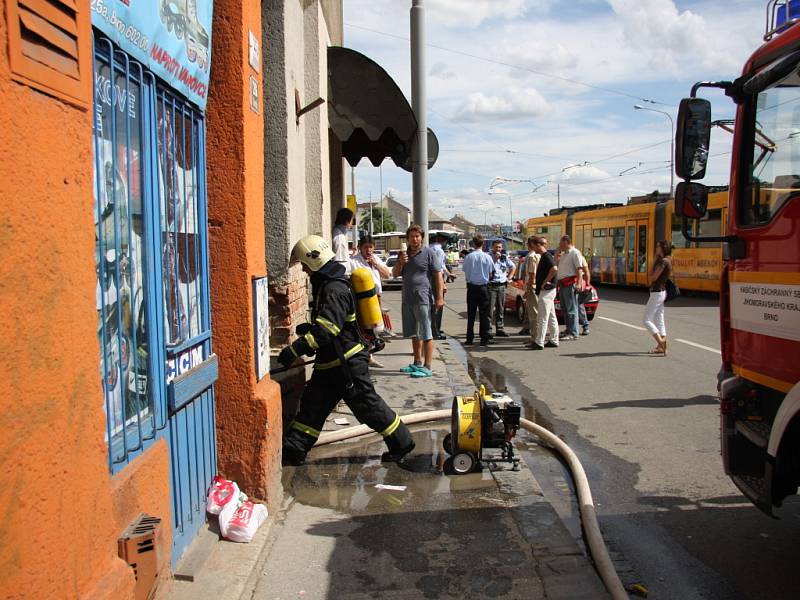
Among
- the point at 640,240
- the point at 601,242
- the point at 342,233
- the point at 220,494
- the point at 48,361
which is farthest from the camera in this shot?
the point at 601,242

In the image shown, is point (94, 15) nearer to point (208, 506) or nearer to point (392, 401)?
point (208, 506)

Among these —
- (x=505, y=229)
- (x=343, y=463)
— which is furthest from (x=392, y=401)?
(x=505, y=229)

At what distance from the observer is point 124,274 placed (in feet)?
10.3

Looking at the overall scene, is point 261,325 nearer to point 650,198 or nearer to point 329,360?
point 329,360

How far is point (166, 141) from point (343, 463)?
3113 mm

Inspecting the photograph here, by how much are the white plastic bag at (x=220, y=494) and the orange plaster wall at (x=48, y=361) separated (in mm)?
1887

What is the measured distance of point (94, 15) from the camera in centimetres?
277

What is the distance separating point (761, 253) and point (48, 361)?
344 centimetres

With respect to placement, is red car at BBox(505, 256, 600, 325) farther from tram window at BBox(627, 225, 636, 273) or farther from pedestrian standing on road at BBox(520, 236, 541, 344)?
tram window at BBox(627, 225, 636, 273)

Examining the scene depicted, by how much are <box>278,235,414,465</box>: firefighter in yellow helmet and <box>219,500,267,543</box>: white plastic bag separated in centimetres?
107

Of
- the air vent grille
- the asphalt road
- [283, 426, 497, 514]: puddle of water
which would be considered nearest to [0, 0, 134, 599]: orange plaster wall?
the air vent grille

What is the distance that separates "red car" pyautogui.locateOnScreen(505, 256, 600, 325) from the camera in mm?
14922

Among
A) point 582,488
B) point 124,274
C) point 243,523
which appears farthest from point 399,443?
point 124,274

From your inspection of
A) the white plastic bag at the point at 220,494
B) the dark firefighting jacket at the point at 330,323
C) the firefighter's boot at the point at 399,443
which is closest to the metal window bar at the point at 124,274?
the white plastic bag at the point at 220,494
